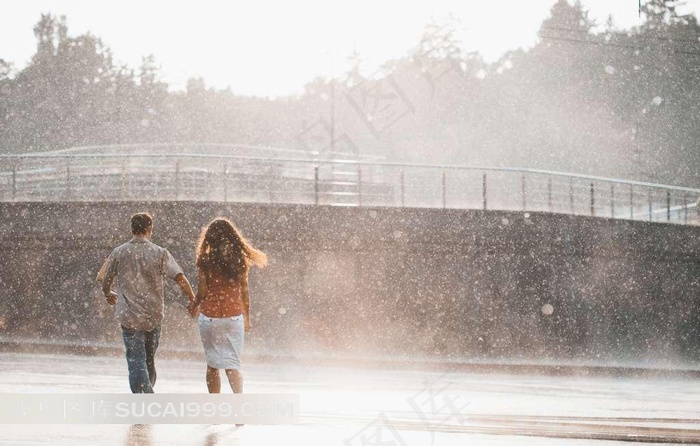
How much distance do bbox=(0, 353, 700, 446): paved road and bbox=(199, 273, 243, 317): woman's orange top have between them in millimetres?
979

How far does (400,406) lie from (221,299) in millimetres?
2997

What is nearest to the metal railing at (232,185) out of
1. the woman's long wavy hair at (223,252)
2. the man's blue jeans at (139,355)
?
the man's blue jeans at (139,355)

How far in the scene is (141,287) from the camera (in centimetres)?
1012

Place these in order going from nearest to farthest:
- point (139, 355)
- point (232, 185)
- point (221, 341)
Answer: point (221, 341), point (139, 355), point (232, 185)

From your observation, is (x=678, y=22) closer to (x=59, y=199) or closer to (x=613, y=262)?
(x=613, y=262)

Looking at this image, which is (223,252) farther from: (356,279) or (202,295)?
(356,279)

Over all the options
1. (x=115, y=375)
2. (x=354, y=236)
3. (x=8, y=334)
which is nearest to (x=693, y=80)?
(x=354, y=236)

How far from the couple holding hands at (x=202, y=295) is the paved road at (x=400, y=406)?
65 centimetres

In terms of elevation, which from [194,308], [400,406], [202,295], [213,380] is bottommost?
[400,406]

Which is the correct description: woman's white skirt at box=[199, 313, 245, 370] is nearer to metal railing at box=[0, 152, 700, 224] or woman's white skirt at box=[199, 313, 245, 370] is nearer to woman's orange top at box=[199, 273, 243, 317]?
woman's orange top at box=[199, 273, 243, 317]

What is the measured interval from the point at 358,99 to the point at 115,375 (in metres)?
59.4

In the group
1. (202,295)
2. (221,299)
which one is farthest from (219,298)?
(202,295)

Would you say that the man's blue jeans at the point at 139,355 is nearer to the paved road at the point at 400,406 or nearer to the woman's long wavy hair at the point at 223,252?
the paved road at the point at 400,406

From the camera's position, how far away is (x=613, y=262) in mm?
25250
